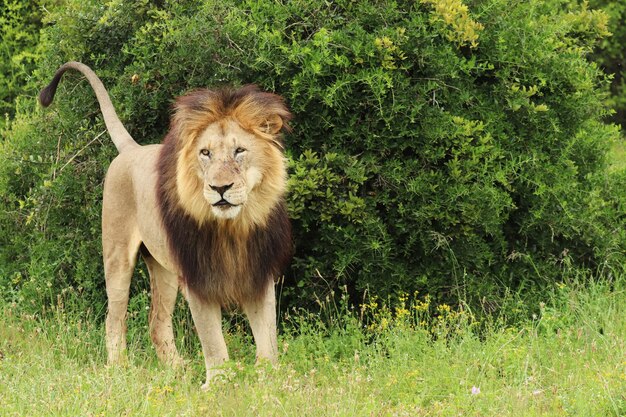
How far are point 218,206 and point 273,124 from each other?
51 cm

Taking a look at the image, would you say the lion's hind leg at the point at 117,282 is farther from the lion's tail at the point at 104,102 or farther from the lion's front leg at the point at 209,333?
the lion's front leg at the point at 209,333

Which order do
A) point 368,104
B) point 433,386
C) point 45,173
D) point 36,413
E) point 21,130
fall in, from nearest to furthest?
point 36,413
point 433,386
point 368,104
point 45,173
point 21,130

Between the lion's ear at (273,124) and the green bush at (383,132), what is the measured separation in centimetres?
76

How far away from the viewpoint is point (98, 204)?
6387 mm

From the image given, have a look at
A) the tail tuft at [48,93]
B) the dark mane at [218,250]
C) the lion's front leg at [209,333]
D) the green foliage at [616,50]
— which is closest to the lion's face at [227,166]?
the dark mane at [218,250]

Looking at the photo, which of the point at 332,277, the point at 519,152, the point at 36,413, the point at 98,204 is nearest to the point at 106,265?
the point at 98,204

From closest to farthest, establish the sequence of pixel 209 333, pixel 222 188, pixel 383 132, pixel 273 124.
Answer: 1. pixel 222 188
2. pixel 273 124
3. pixel 209 333
4. pixel 383 132

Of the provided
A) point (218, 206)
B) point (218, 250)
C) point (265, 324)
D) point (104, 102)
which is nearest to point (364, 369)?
point (265, 324)

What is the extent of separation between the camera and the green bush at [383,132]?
5648 mm

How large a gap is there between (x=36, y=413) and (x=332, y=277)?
7.14 ft

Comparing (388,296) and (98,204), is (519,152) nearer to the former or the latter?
(388,296)

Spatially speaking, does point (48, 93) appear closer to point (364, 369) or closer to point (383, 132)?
point (383, 132)

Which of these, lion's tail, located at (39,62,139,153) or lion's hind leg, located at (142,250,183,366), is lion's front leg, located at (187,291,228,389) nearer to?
lion's hind leg, located at (142,250,183,366)

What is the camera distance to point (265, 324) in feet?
16.2
